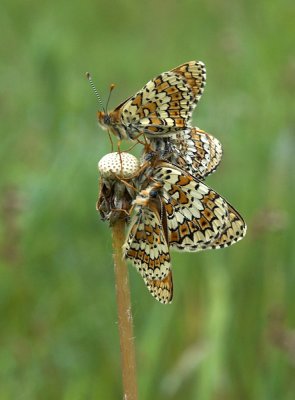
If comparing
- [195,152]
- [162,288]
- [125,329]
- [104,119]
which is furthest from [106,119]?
[125,329]

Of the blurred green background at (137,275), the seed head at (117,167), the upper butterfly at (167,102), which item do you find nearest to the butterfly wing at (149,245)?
the seed head at (117,167)

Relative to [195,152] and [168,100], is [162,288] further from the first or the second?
[168,100]

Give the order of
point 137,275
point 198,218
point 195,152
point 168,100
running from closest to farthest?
point 198,218 < point 195,152 < point 168,100 < point 137,275

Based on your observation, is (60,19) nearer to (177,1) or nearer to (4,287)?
(177,1)

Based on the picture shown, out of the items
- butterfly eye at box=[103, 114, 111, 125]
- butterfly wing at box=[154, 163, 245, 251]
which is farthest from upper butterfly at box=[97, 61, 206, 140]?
butterfly wing at box=[154, 163, 245, 251]

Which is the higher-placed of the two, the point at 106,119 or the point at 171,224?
the point at 106,119

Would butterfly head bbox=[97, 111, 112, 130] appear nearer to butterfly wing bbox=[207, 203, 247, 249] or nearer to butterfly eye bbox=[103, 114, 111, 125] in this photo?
butterfly eye bbox=[103, 114, 111, 125]

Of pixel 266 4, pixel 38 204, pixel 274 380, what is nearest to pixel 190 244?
pixel 274 380
